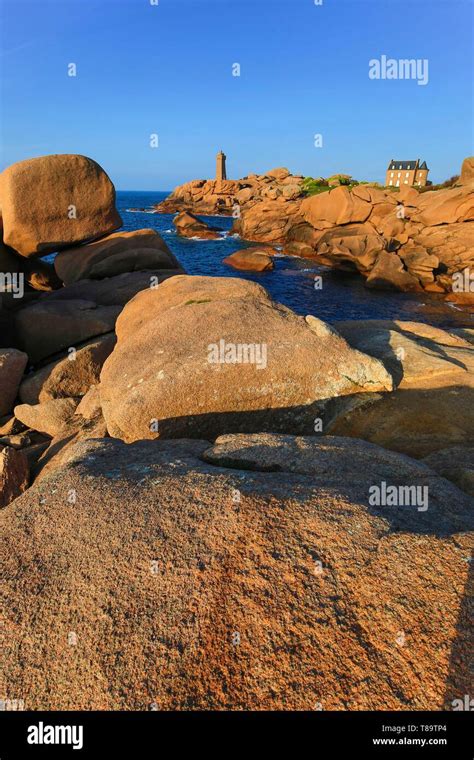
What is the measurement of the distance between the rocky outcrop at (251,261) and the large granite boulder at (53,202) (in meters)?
32.0

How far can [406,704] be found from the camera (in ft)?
10.4

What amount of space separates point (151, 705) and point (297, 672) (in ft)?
3.88

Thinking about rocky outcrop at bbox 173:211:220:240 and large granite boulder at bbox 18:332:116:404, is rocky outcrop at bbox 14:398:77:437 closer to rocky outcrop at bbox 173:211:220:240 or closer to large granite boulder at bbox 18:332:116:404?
large granite boulder at bbox 18:332:116:404

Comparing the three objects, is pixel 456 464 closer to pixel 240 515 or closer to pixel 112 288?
pixel 240 515

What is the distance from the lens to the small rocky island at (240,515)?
3.43 m

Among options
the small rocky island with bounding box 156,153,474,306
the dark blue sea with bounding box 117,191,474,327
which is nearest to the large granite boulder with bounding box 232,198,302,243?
the small rocky island with bounding box 156,153,474,306

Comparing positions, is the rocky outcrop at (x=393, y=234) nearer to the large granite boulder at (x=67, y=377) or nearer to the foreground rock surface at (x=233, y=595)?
the large granite boulder at (x=67, y=377)

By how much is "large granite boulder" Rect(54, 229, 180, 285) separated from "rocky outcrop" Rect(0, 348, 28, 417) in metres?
7.44

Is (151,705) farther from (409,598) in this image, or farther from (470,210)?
(470,210)

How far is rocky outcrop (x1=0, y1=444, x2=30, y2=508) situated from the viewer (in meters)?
8.02

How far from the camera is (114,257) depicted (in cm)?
1934

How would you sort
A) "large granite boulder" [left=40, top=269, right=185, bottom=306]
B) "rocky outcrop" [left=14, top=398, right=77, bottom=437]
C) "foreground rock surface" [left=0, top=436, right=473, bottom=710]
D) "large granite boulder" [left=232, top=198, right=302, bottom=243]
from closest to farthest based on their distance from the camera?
1. "foreground rock surface" [left=0, top=436, right=473, bottom=710]
2. "rocky outcrop" [left=14, top=398, right=77, bottom=437]
3. "large granite boulder" [left=40, top=269, right=185, bottom=306]
4. "large granite boulder" [left=232, top=198, right=302, bottom=243]
